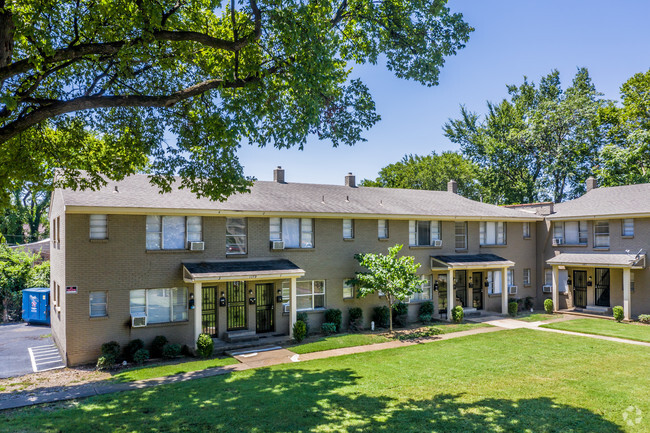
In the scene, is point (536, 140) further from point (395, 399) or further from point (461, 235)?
point (395, 399)

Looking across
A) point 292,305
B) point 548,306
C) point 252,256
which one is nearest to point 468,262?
point 548,306

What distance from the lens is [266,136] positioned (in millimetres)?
11234

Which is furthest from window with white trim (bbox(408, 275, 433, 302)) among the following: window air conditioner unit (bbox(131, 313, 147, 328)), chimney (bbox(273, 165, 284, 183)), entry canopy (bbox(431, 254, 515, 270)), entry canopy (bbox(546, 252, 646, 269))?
window air conditioner unit (bbox(131, 313, 147, 328))

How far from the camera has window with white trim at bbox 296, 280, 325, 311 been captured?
1916cm

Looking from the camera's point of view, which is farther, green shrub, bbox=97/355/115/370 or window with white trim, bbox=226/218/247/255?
window with white trim, bbox=226/218/247/255

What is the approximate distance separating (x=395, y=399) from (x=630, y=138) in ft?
112

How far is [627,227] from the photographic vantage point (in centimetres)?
2314

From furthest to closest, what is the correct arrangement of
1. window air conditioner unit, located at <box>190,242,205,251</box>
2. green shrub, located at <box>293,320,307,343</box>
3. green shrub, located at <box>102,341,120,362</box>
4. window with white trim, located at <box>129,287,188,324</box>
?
1. green shrub, located at <box>293,320,307,343</box>
2. window air conditioner unit, located at <box>190,242,205,251</box>
3. window with white trim, located at <box>129,287,188,324</box>
4. green shrub, located at <box>102,341,120,362</box>

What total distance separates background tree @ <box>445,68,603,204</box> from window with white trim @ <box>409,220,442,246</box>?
2141 centimetres

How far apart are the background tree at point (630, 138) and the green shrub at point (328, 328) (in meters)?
29.1

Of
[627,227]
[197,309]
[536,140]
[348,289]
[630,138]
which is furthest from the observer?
[536,140]

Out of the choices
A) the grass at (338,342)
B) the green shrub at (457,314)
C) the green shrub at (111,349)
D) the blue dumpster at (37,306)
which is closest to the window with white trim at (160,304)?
the green shrub at (111,349)

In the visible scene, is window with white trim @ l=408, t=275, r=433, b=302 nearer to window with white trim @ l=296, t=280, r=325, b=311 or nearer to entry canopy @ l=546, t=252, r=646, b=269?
window with white trim @ l=296, t=280, r=325, b=311

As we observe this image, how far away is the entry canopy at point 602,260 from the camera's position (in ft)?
71.4
